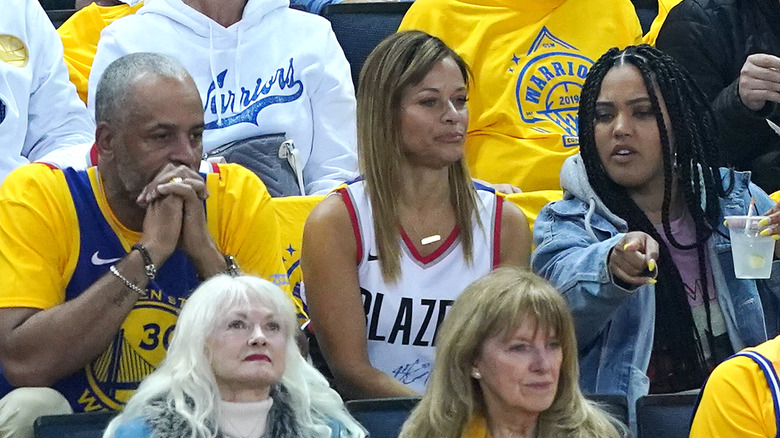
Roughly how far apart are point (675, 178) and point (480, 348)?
1.00 m

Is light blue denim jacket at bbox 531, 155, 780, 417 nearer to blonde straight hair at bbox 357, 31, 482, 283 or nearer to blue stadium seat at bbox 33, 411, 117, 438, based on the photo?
blonde straight hair at bbox 357, 31, 482, 283

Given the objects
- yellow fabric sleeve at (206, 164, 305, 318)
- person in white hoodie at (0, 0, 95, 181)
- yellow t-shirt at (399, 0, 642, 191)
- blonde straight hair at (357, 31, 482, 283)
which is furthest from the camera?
yellow t-shirt at (399, 0, 642, 191)

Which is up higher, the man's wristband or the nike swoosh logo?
the man's wristband

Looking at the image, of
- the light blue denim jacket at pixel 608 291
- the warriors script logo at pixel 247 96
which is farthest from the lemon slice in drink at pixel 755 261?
the warriors script logo at pixel 247 96

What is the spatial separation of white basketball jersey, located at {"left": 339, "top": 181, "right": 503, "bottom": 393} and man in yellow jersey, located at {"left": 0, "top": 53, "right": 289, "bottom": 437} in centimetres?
27

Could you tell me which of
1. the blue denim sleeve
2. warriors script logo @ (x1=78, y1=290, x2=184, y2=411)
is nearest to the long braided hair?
the blue denim sleeve

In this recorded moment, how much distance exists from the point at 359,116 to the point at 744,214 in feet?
3.49

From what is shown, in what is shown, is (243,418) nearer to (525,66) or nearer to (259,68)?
(259,68)

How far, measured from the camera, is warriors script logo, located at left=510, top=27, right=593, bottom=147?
4699 mm

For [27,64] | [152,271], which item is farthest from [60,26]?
[152,271]

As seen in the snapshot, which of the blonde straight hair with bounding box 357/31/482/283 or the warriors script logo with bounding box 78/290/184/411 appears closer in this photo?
the warriors script logo with bounding box 78/290/184/411

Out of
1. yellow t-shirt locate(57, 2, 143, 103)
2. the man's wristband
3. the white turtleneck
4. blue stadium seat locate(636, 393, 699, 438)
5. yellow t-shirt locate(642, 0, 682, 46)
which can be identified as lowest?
blue stadium seat locate(636, 393, 699, 438)

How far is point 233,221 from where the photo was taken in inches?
141

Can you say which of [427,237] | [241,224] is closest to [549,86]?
[427,237]
